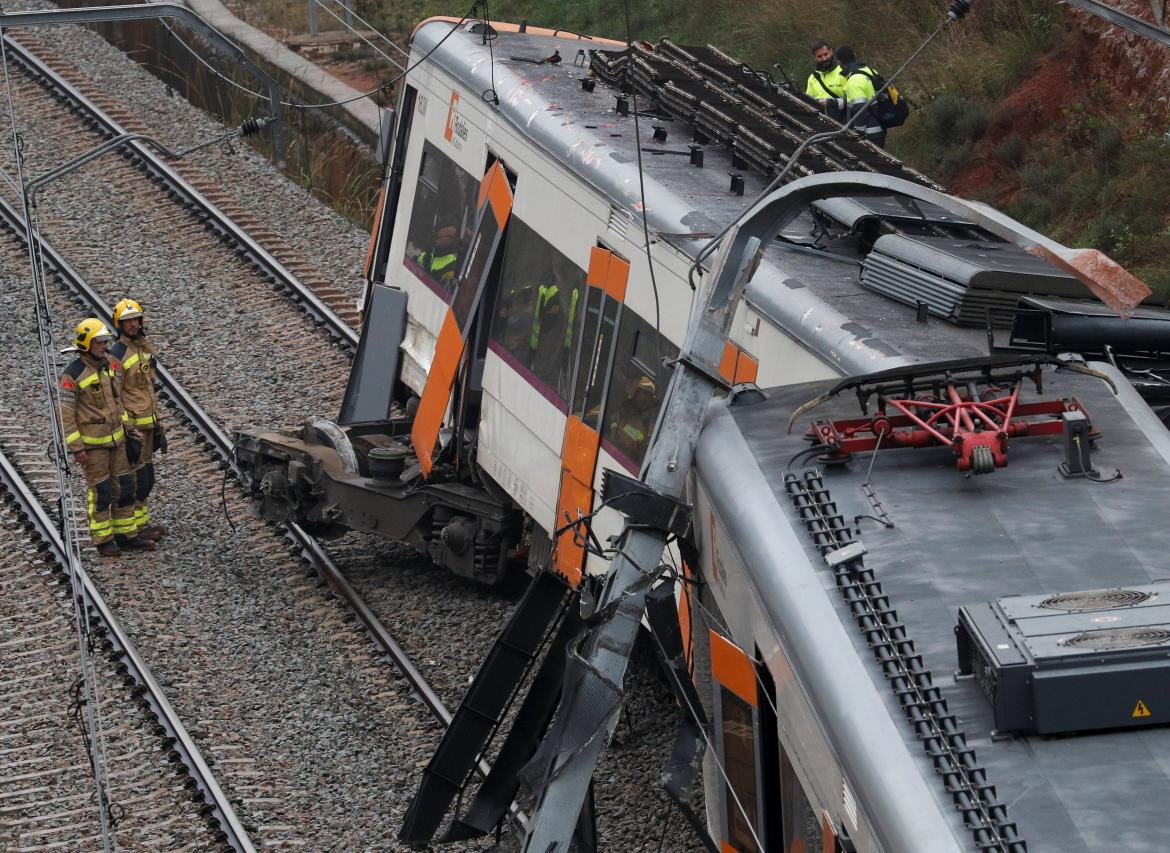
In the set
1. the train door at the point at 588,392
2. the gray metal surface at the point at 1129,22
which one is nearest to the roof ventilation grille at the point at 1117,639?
the gray metal surface at the point at 1129,22

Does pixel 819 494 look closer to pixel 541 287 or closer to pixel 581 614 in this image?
pixel 581 614

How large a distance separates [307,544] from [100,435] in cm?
154

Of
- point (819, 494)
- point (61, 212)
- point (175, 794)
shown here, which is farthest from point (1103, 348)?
point (61, 212)

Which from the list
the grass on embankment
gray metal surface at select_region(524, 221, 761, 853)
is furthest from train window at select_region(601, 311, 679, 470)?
the grass on embankment

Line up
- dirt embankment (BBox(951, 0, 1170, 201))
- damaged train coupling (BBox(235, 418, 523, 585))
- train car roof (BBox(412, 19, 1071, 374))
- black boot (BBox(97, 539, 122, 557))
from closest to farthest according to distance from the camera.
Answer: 1. train car roof (BBox(412, 19, 1071, 374))
2. damaged train coupling (BBox(235, 418, 523, 585))
3. black boot (BBox(97, 539, 122, 557))
4. dirt embankment (BBox(951, 0, 1170, 201))

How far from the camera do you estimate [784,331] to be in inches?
298

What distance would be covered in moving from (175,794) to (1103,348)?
5.17m

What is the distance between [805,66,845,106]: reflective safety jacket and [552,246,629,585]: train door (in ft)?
18.6

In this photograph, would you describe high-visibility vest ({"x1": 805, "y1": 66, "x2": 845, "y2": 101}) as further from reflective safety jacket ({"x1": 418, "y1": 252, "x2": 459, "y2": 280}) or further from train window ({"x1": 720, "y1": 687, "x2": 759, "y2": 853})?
train window ({"x1": 720, "y1": 687, "x2": 759, "y2": 853})

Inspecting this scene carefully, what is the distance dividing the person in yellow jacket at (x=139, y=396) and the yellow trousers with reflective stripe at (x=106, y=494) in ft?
0.27

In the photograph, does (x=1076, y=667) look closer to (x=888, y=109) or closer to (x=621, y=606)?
(x=621, y=606)

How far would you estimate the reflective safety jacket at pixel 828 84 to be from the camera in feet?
48.0

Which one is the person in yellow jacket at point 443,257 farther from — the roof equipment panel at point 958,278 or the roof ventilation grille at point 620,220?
the roof equipment panel at point 958,278

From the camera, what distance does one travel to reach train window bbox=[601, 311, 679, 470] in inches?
342
